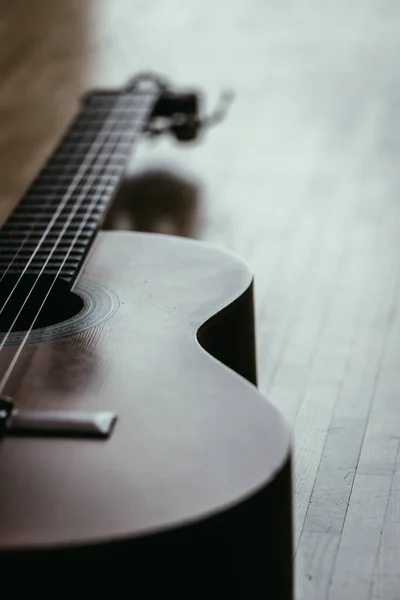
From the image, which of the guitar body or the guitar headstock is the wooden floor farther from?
the guitar body

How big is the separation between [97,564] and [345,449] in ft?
2.70

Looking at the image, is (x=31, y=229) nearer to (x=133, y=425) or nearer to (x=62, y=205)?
(x=62, y=205)

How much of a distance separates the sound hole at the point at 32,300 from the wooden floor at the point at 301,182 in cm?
46

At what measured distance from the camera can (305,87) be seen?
3.53 m

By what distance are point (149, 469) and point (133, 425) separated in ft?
0.33

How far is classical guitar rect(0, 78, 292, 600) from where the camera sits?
1112 millimetres

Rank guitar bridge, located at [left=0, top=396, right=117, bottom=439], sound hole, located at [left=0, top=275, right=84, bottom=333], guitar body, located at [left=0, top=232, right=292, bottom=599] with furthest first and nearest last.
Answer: sound hole, located at [left=0, top=275, right=84, bottom=333] < guitar bridge, located at [left=0, top=396, right=117, bottom=439] < guitar body, located at [left=0, top=232, right=292, bottom=599]

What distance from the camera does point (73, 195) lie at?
2.06 meters

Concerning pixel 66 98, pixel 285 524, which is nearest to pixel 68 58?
pixel 66 98

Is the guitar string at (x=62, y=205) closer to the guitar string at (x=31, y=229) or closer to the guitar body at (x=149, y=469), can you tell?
the guitar string at (x=31, y=229)

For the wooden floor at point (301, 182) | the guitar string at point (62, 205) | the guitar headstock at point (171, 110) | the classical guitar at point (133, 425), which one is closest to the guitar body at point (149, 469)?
the classical guitar at point (133, 425)

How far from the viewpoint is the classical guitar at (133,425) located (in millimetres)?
1112

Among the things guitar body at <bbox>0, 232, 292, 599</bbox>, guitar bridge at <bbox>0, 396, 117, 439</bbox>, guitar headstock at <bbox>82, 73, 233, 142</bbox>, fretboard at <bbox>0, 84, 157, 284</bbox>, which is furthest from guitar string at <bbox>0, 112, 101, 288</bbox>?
guitar headstock at <bbox>82, 73, 233, 142</bbox>

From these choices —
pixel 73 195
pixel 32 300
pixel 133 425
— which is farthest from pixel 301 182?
pixel 133 425
